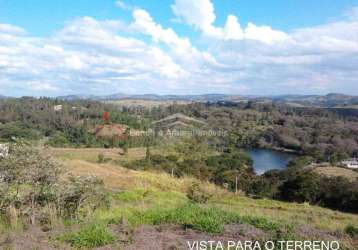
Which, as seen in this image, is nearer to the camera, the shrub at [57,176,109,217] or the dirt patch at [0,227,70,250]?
the dirt patch at [0,227,70,250]

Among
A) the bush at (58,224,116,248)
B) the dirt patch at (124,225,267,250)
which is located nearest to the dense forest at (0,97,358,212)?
the dirt patch at (124,225,267,250)

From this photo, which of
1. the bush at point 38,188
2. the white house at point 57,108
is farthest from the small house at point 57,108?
the bush at point 38,188

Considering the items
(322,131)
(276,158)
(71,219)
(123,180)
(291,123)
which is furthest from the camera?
(291,123)

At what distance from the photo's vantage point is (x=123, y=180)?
18484 mm

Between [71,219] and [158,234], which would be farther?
[71,219]

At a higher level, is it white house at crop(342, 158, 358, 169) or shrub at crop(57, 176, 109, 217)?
shrub at crop(57, 176, 109, 217)

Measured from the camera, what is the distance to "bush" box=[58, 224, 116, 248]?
21.9 feet

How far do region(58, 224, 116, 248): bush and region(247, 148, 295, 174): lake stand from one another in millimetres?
59409

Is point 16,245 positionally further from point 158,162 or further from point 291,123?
point 291,123

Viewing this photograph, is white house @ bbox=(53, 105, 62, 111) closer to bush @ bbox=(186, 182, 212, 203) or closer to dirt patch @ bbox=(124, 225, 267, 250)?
bush @ bbox=(186, 182, 212, 203)

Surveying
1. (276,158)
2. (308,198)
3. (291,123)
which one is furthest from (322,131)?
(308,198)

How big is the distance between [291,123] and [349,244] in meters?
108

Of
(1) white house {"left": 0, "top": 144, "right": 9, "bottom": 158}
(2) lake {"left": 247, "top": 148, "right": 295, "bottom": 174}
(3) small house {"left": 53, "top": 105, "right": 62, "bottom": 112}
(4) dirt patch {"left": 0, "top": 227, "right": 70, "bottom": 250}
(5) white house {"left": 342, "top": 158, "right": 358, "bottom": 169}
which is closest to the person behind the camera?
(4) dirt patch {"left": 0, "top": 227, "right": 70, "bottom": 250}

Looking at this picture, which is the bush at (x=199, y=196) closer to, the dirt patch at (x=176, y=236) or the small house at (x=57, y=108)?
the dirt patch at (x=176, y=236)
